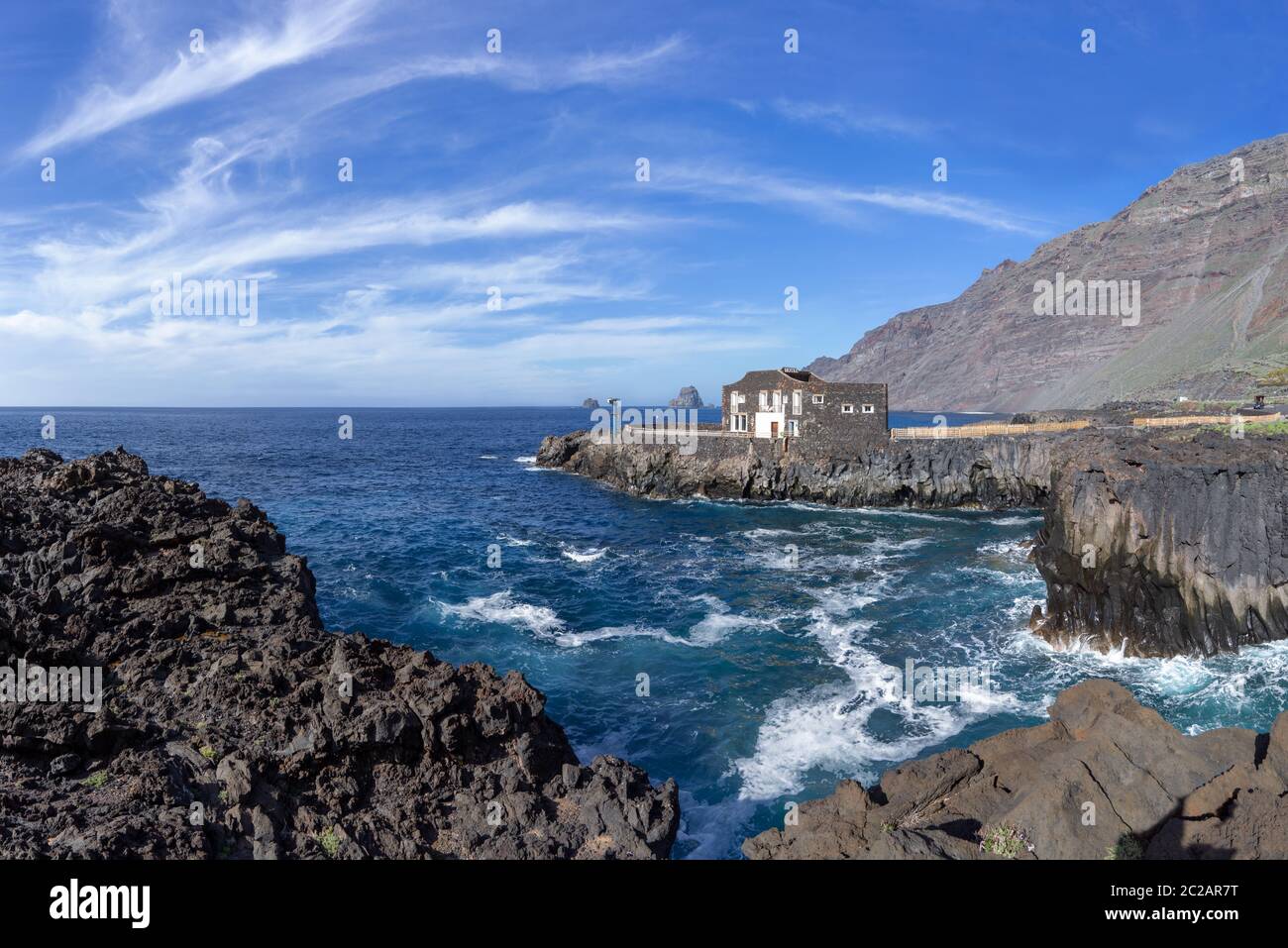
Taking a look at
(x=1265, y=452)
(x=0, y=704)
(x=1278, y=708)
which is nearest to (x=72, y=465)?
(x=0, y=704)

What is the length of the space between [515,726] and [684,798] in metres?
6.57

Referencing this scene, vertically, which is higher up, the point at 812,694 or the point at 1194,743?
the point at 1194,743

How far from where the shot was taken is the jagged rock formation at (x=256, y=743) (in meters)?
10.5

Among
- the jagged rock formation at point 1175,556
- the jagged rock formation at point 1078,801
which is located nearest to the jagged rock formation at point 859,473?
the jagged rock formation at point 1175,556

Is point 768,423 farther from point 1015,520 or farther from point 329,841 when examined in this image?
point 329,841

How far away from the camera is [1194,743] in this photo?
12.3m

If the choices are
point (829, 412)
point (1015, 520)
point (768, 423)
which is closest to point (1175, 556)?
point (1015, 520)

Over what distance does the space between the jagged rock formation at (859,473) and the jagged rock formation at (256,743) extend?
51.0m

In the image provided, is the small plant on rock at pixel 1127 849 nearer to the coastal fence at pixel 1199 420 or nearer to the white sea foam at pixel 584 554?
the white sea foam at pixel 584 554

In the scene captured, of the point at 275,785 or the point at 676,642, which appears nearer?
the point at 275,785

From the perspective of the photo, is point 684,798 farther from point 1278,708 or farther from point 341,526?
point 341,526

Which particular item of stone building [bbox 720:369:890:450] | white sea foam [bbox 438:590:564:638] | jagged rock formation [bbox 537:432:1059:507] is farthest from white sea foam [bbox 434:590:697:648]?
stone building [bbox 720:369:890:450]

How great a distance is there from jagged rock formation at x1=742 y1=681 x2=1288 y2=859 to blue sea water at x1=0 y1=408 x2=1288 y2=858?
18.3ft

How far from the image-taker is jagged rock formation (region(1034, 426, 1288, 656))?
28156mm
